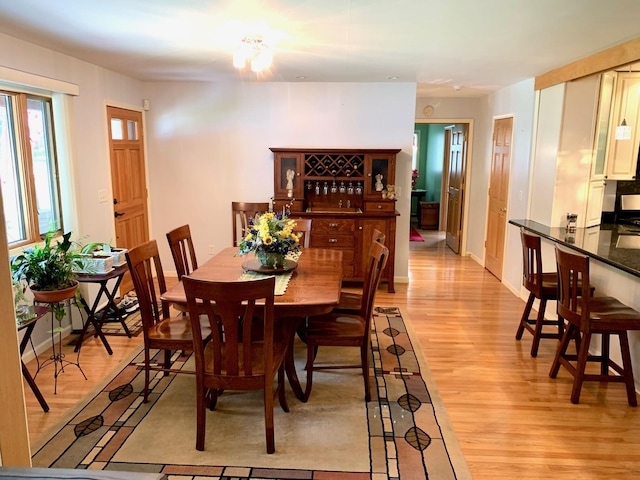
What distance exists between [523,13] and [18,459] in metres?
3.12

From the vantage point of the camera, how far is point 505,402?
9.75 feet

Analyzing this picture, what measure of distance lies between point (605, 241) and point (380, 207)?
2.20m

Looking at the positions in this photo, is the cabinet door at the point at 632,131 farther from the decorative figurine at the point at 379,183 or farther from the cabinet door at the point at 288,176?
the cabinet door at the point at 288,176

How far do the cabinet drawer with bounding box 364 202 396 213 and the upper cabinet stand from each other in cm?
208

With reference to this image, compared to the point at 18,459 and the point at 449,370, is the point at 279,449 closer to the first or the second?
the point at 18,459

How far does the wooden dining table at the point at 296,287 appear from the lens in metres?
2.52

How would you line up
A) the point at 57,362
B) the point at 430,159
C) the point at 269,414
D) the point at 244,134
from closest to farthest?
1. the point at 269,414
2. the point at 57,362
3. the point at 244,134
4. the point at 430,159

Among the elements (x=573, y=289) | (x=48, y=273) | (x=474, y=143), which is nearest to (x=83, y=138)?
(x=48, y=273)

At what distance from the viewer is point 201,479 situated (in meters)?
2.23

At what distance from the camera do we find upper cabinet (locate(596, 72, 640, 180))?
4.14 metres

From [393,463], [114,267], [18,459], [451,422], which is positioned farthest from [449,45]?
[18,459]

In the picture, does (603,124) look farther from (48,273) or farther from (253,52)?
(48,273)

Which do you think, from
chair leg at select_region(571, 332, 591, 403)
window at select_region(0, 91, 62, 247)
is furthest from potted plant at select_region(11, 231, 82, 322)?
chair leg at select_region(571, 332, 591, 403)

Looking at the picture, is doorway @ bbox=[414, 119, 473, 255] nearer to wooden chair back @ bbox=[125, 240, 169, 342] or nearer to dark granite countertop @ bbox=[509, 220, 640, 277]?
dark granite countertop @ bbox=[509, 220, 640, 277]
